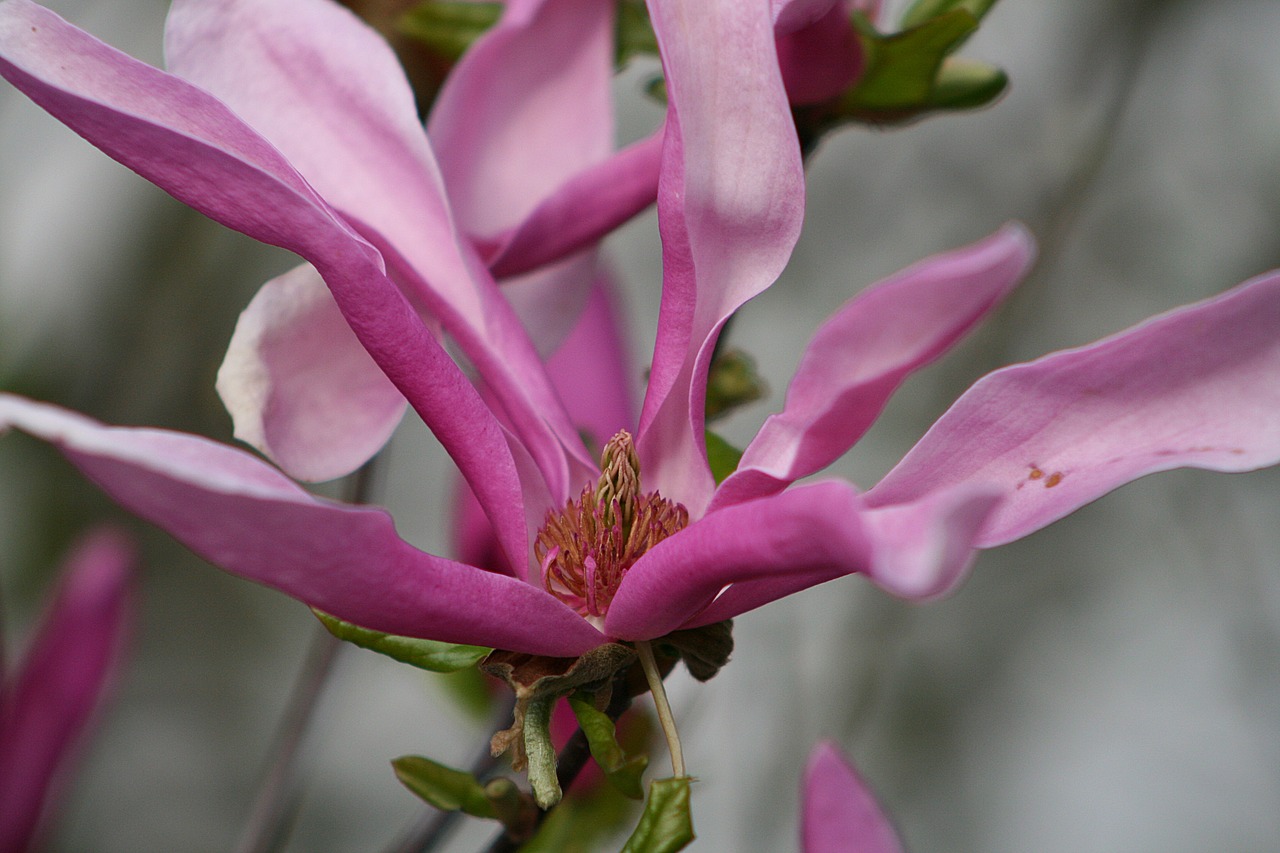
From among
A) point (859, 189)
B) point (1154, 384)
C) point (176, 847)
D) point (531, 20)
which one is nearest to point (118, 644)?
point (531, 20)

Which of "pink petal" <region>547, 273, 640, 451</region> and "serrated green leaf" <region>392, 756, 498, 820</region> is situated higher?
"pink petal" <region>547, 273, 640, 451</region>

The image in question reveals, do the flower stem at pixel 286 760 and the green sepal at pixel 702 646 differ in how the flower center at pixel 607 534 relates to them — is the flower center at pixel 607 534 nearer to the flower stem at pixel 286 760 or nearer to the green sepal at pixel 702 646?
the green sepal at pixel 702 646

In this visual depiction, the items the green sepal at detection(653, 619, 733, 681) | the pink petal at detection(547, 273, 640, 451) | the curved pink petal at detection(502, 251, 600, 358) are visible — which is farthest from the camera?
the pink petal at detection(547, 273, 640, 451)

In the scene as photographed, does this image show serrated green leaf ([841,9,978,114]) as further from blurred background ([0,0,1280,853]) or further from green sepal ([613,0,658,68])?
blurred background ([0,0,1280,853])

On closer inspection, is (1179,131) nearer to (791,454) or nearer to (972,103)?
(972,103)

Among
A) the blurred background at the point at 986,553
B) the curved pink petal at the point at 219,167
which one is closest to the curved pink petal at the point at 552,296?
the curved pink petal at the point at 219,167

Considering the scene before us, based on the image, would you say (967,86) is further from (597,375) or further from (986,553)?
(986,553)

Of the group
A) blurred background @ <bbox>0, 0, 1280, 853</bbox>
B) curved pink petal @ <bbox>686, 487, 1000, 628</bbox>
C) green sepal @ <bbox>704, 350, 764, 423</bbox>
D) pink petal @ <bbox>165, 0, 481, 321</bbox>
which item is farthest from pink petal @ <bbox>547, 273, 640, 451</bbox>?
blurred background @ <bbox>0, 0, 1280, 853</bbox>
